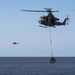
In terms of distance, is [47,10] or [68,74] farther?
[68,74]

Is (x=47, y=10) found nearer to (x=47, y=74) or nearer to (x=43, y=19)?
(x=43, y=19)

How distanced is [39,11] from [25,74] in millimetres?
136066

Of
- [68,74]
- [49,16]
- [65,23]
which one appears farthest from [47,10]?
[68,74]

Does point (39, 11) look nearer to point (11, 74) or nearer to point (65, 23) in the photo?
point (65, 23)

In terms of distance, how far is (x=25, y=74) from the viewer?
18300 centimetres

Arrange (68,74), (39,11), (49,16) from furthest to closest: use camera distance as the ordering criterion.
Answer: (68,74) → (49,16) → (39,11)

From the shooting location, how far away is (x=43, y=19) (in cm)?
5331

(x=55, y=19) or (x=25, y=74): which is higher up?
(x=55, y=19)

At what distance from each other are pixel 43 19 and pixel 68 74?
127792 mm

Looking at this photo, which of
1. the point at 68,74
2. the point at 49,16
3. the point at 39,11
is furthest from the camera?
the point at 68,74

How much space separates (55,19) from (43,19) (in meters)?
1.66

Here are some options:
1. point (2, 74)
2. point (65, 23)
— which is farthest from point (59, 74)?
point (65, 23)

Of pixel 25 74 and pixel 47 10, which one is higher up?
pixel 47 10

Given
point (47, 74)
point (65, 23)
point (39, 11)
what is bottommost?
point (47, 74)
